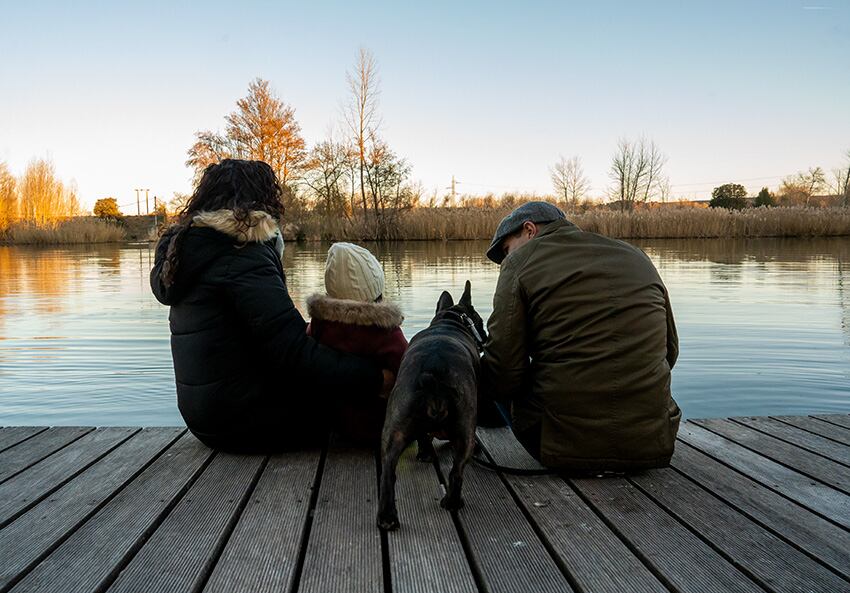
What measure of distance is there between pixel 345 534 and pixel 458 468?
19.1 inches

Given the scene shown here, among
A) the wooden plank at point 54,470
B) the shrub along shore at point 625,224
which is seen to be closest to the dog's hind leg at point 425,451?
the wooden plank at point 54,470

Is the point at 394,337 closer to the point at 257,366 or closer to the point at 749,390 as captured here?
the point at 257,366

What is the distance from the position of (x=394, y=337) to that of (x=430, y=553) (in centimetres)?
121

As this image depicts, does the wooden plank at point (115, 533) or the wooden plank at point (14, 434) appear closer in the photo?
the wooden plank at point (115, 533)

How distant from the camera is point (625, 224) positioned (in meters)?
30.2

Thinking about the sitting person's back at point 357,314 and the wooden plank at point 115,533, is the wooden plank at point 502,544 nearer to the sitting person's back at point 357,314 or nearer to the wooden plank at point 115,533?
the sitting person's back at point 357,314

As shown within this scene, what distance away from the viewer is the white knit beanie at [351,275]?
313 cm

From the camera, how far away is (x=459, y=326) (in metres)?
3.11

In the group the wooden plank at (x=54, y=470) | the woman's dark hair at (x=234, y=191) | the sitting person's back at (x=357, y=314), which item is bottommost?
the wooden plank at (x=54, y=470)

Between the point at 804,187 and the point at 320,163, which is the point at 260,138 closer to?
the point at 320,163

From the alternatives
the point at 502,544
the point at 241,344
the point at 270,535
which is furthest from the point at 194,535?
the point at 502,544

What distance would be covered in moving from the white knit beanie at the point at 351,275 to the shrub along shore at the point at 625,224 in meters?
26.8

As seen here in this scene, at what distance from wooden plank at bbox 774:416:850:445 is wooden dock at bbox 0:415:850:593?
221mm

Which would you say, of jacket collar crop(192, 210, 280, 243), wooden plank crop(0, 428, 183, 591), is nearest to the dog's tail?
jacket collar crop(192, 210, 280, 243)
